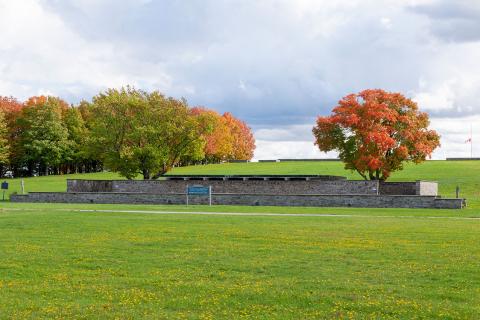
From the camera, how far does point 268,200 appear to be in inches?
1592

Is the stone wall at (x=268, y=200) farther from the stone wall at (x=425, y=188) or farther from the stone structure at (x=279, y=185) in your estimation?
the stone wall at (x=425, y=188)

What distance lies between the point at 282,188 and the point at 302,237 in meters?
24.9

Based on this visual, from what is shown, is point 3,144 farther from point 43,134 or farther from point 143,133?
point 143,133

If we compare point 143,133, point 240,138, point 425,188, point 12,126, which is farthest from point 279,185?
point 240,138

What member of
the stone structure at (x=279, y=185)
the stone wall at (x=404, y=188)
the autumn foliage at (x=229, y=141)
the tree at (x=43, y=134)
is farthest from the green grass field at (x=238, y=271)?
the autumn foliage at (x=229, y=141)

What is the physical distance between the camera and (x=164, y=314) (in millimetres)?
9648

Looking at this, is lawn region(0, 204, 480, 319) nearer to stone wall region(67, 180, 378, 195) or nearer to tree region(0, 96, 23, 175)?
stone wall region(67, 180, 378, 195)

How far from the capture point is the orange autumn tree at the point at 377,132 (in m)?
42.9

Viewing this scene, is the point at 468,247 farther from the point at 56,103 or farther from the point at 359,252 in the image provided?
the point at 56,103

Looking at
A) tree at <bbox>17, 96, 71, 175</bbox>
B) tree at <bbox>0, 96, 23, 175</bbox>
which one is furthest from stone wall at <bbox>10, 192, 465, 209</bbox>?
tree at <bbox>0, 96, 23, 175</bbox>

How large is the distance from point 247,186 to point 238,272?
104 ft

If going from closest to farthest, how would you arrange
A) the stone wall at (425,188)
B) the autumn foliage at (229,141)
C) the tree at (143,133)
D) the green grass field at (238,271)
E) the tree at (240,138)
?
the green grass field at (238,271) < the stone wall at (425,188) < the tree at (143,133) < the autumn foliage at (229,141) < the tree at (240,138)

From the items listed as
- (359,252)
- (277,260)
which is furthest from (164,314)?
(359,252)

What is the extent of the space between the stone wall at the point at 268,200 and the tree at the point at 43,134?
3336 cm
